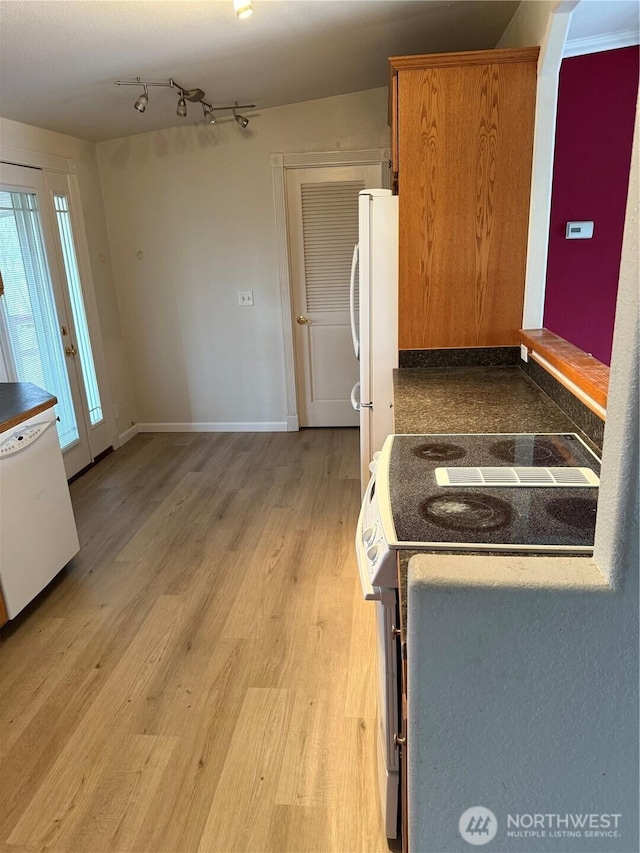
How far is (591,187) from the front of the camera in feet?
10.0

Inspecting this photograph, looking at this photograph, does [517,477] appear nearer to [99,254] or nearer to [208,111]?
[208,111]

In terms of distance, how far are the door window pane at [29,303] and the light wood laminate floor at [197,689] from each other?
94cm

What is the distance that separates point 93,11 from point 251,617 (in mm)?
2506

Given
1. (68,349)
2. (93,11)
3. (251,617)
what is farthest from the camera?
(68,349)

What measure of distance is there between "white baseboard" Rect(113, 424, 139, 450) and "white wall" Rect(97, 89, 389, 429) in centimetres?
10

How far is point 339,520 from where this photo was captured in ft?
10.6

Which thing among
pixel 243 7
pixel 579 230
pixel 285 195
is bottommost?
pixel 579 230

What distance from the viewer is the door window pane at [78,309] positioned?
3908mm

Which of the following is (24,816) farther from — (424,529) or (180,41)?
(180,41)

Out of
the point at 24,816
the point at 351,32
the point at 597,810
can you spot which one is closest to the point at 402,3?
the point at 351,32

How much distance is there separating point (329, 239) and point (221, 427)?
182cm

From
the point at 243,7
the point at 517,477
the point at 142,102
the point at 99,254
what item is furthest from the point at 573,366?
the point at 99,254

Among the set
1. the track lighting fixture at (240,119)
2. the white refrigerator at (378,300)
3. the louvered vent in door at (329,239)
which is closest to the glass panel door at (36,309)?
the track lighting fixture at (240,119)

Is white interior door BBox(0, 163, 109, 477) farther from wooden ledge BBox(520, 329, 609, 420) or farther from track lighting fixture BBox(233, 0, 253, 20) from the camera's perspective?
wooden ledge BBox(520, 329, 609, 420)
